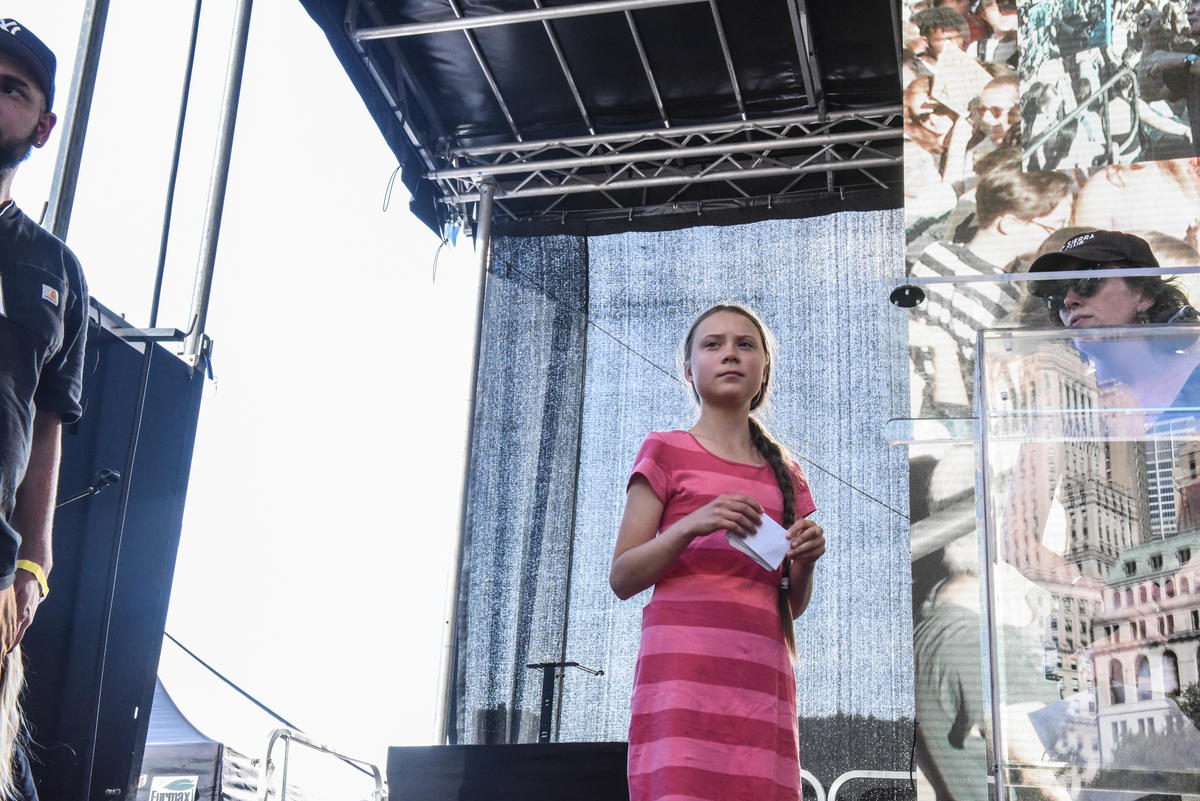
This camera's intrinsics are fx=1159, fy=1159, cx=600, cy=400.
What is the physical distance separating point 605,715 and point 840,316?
262cm

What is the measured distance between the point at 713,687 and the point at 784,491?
11.7 inches

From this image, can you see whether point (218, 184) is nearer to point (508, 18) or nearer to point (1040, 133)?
point (508, 18)

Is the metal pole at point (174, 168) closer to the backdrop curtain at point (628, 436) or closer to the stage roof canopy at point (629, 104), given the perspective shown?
the stage roof canopy at point (629, 104)

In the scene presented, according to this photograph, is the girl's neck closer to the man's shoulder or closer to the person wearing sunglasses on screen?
the person wearing sunglasses on screen

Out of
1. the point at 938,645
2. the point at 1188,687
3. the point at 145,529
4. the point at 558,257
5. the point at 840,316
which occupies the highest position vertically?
the point at 558,257

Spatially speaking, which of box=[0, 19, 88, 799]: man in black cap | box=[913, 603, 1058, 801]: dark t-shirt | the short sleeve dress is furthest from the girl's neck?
box=[0, 19, 88, 799]: man in black cap

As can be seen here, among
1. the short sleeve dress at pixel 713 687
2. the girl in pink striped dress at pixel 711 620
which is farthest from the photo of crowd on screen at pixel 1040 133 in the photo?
the short sleeve dress at pixel 713 687

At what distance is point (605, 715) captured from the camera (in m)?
6.37

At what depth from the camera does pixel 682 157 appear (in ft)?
22.5

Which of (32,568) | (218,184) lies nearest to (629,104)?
(218,184)

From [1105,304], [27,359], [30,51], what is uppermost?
[30,51]

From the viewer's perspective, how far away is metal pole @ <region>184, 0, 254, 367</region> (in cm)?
377

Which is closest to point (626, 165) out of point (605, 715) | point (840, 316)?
point (840, 316)

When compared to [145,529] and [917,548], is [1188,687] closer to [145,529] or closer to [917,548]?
[917,548]
